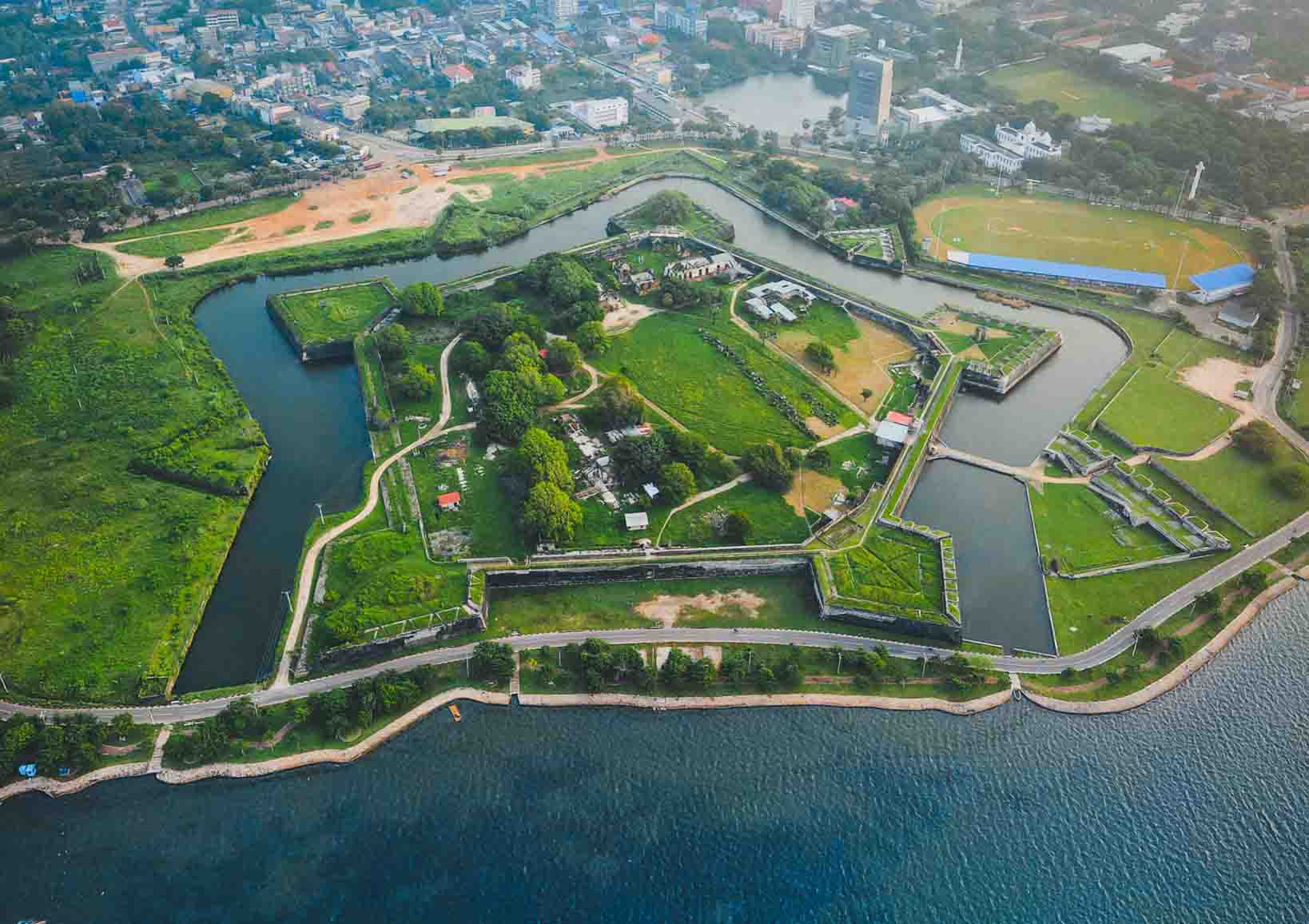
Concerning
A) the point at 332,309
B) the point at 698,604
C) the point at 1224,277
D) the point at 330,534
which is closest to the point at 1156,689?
the point at 698,604

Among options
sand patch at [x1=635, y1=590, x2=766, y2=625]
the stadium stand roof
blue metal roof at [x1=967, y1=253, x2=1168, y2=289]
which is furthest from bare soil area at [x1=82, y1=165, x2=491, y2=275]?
sand patch at [x1=635, y1=590, x2=766, y2=625]

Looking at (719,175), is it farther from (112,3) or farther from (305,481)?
(112,3)

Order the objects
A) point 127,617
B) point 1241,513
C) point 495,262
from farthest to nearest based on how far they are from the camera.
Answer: point 495,262 → point 1241,513 → point 127,617

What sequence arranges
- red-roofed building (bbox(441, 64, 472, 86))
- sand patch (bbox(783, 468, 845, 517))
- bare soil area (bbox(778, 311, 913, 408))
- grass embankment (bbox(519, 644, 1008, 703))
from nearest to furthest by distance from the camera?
grass embankment (bbox(519, 644, 1008, 703)), sand patch (bbox(783, 468, 845, 517)), bare soil area (bbox(778, 311, 913, 408)), red-roofed building (bbox(441, 64, 472, 86))

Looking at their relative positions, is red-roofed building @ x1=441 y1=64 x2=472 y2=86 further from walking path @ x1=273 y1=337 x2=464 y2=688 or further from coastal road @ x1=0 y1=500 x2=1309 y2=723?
coastal road @ x1=0 y1=500 x2=1309 y2=723

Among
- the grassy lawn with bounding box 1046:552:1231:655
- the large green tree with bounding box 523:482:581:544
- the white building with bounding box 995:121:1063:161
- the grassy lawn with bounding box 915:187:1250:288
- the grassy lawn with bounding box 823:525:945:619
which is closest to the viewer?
the grassy lawn with bounding box 1046:552:1231:655

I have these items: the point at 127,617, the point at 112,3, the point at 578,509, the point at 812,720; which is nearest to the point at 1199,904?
the point at 812,720

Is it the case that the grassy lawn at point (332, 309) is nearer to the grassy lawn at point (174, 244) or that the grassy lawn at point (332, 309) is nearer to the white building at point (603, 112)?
the grassy lawn at point (174, 244)
